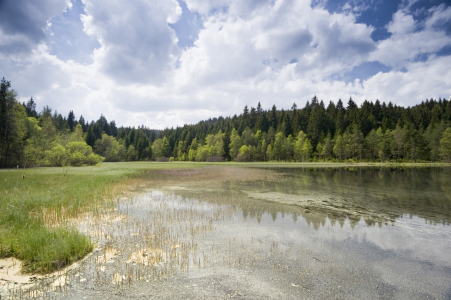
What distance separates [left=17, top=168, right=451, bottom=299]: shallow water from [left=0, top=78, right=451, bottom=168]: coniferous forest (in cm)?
4570

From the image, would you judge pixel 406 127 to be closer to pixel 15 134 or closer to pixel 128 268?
pixel 128 268

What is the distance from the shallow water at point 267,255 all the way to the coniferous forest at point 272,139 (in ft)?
150

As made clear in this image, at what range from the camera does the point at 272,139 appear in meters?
108

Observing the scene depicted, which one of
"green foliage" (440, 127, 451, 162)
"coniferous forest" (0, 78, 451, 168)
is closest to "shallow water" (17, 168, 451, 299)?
"coniferous forest" (0, 78, 451, 168)

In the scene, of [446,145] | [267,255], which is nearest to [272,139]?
[446,145]

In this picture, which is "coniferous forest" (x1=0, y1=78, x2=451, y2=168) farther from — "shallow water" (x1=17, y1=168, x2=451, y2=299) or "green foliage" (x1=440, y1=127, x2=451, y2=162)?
"shallow water" (x1=17, y1=168, x2=451, y2=299)

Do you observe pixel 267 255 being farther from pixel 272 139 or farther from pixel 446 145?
pixel 272 139

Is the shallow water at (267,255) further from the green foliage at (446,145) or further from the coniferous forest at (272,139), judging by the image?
the green foliage at (446,145)

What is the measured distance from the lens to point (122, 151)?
120500mm

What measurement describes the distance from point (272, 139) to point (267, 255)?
10342cm

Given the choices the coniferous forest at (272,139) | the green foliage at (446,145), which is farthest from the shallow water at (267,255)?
the green foliage at (446,145)

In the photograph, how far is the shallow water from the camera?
5.33 meters

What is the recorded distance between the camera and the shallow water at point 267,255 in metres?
5.33

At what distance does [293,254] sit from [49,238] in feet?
26.9
